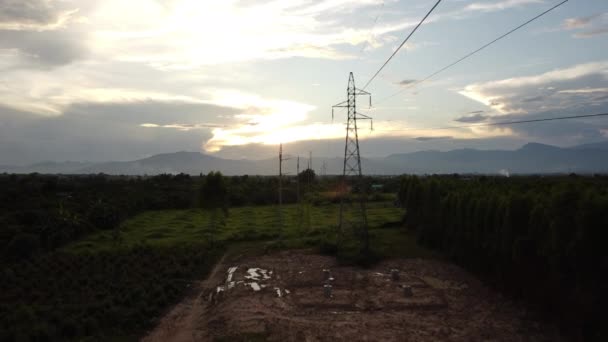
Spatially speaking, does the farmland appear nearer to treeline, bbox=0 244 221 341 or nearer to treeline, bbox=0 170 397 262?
treeline, bbox=0 244 221 341

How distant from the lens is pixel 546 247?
16.9 metres

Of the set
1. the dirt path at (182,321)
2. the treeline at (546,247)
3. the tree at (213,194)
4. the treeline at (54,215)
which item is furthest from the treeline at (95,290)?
the treeline at (546,247)

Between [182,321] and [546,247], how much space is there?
49.6 ft

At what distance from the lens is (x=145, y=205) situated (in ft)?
227

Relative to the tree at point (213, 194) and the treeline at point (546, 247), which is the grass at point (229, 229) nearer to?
the tree at point (213, 194)

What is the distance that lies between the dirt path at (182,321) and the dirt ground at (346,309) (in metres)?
0.04

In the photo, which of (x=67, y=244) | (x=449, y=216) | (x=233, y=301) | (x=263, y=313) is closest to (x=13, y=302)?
(x=233, y=301)

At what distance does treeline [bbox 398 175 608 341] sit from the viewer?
48.6 feet

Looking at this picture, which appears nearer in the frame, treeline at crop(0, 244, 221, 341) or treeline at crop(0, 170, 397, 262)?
treeline at crop(0, 244, 221, 341)

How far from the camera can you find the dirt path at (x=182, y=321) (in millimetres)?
16688

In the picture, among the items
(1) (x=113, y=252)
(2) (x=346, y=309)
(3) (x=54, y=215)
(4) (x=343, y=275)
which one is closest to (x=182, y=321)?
(2) (x=346, y=309)

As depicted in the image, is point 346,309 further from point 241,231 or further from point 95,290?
point 241,231

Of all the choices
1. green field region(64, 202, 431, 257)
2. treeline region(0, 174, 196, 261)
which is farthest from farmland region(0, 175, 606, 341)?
green field region(64, 202, 431, 257)

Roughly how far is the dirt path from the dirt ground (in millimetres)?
40
